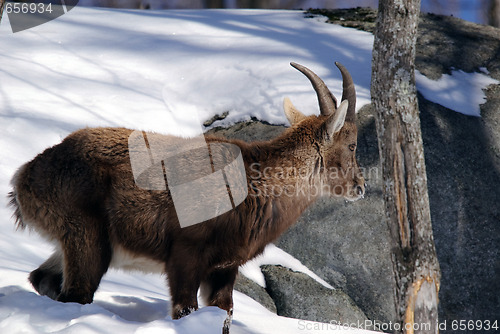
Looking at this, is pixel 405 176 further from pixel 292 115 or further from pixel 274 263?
pixel 274 263

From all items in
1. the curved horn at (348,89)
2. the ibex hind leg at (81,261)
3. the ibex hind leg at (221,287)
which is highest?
the curved horn at (348,89)

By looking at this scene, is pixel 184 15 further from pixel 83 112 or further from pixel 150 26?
pixel 83 112

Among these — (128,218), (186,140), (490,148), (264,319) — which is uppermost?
(186,140)

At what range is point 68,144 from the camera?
4.34 metres

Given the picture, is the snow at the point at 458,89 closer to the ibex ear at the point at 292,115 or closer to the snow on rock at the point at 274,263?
the snow on rock at the point at 274,263

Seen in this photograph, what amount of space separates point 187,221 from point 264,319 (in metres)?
1.31

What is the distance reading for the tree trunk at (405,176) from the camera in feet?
13.9

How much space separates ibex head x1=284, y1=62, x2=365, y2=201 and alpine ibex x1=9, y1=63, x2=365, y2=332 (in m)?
0.13

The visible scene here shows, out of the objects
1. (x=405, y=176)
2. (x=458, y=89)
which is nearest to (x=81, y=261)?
(x=405, y=176)

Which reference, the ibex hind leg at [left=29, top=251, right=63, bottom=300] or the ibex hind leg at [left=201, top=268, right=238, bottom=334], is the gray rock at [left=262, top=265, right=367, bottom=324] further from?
the ibex hind leg at [left=29, top=251, right=63, bottom=300]

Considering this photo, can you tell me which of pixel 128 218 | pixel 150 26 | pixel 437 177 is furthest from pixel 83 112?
pixel 437 177

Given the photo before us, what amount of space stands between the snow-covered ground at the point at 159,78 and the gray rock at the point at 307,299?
0.17 metres

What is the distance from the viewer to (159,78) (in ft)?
28.0

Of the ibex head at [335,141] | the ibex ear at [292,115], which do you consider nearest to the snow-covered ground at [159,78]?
the ibex head at [335,141]
